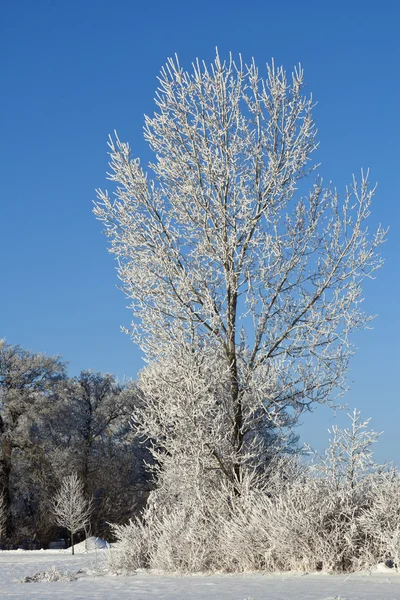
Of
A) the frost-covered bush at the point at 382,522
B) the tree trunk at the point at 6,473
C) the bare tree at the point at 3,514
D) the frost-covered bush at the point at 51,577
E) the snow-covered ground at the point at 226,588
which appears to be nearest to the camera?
the snow-covered ground at the point at 226,588

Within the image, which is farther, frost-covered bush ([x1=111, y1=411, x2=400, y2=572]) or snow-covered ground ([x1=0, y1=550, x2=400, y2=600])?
frost-covered bush ([x1=111, y1=411, x2=400, y2=572])

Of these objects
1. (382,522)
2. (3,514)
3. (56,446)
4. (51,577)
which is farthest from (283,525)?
(56,446)

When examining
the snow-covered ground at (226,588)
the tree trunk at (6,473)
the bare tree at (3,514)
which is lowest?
the snow-covered ground at (226,588)

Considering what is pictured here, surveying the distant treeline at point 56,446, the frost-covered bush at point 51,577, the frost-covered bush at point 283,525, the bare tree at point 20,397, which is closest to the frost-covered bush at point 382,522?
the frost-covered bush at point 283,525

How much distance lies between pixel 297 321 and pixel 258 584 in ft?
16.7

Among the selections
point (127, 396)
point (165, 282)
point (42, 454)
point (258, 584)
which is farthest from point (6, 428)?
point (258, 584)

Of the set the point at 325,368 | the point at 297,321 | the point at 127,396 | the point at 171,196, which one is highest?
the point at 127,396

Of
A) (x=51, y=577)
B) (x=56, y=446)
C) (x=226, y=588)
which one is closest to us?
(x=226, y=588)

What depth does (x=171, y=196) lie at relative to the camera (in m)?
12.5

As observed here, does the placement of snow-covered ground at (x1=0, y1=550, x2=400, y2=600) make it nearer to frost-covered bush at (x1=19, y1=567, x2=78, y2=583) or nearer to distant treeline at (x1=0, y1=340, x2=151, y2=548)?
frost-covered bush at (x1=19, y1=567, x2=78, y2=583)

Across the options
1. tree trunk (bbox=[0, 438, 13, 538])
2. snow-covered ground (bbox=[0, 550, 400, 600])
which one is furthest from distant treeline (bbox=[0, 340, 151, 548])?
snow-covered ground (bbox=[0, 550, 400, 600])

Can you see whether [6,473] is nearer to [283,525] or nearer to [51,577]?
[51,577]

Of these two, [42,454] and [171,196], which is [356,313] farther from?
[42,454]

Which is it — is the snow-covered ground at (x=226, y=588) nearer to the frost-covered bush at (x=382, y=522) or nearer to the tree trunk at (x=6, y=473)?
the frost-covered bush at (x=382, y=522)
